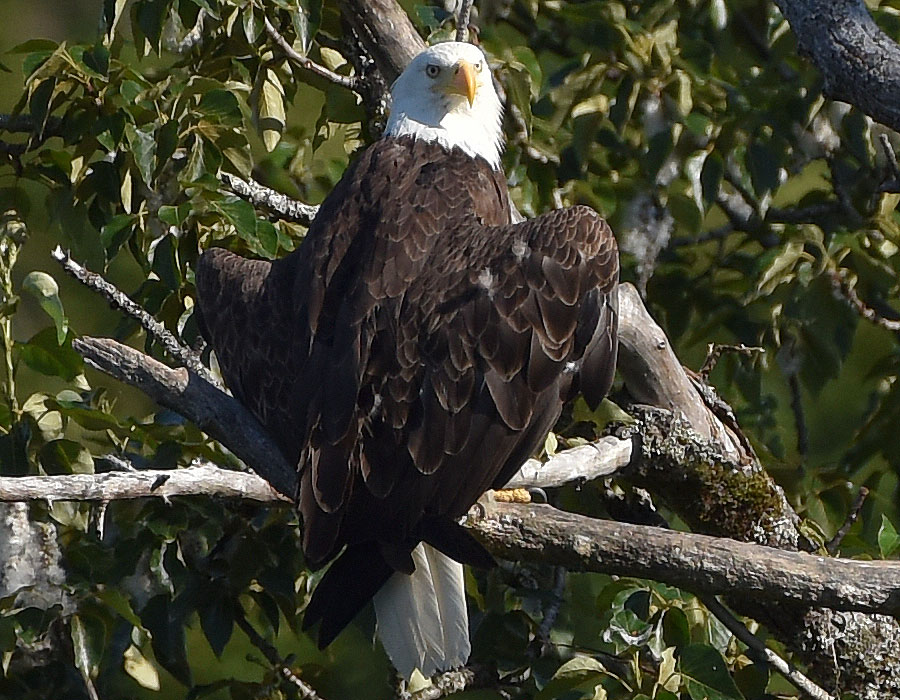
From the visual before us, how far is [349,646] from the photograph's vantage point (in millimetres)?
4086

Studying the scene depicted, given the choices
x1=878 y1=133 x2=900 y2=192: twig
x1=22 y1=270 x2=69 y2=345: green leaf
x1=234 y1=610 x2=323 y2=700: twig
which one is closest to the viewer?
x1=22 y1=270 x2=69 y2=345: green leaf

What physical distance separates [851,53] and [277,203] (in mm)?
1277

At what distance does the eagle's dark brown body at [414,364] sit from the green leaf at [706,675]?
0.39 m

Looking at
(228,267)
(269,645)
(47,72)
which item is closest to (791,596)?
(269,645)

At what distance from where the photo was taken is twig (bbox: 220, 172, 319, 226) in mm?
3116

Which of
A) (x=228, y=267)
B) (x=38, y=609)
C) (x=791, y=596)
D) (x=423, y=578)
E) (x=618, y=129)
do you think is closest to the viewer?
(x=791, y=596)

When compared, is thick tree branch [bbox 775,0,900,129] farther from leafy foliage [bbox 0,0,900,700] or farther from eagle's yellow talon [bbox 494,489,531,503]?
eagle's yellow talon [bbox 494,489,531,503]

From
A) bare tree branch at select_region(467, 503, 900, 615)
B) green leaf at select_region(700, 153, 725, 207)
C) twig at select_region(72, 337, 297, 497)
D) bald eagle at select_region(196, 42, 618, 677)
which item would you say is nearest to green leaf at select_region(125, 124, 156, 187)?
bald eagle at select_region(196, 42, 618, 677)

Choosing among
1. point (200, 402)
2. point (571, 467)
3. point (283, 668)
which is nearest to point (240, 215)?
point (200, 402)

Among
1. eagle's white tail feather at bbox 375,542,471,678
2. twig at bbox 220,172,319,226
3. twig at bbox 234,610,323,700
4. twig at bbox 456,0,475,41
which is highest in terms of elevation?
twig at bbox 456,0,475,41

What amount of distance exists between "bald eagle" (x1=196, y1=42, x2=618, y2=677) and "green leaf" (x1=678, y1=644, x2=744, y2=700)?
0.37 meters

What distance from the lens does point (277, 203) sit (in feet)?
10.5

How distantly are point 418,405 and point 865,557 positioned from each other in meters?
0.95

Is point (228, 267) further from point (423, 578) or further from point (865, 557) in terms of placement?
point (865, 557)
